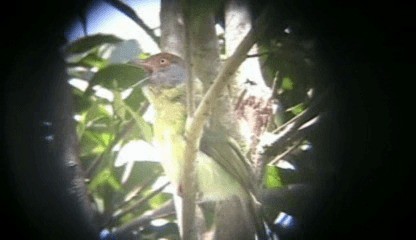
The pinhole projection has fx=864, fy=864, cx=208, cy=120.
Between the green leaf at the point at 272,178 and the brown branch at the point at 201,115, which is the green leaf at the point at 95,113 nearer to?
the brown branch at the point at 201,115

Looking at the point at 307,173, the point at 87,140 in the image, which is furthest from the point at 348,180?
the point at 87,140

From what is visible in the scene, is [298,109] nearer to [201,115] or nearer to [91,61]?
[201,115]

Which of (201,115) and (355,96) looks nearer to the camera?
(201,115)

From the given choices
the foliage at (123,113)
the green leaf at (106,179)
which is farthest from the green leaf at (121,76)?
the green leaf at (106,179)

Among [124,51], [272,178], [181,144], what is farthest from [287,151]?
[124,51]

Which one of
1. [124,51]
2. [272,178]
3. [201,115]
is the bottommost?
[272,178]

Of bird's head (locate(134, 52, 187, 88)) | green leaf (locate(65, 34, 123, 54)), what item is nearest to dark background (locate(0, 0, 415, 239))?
green leaf (locate(65, 34, 123, 54))
